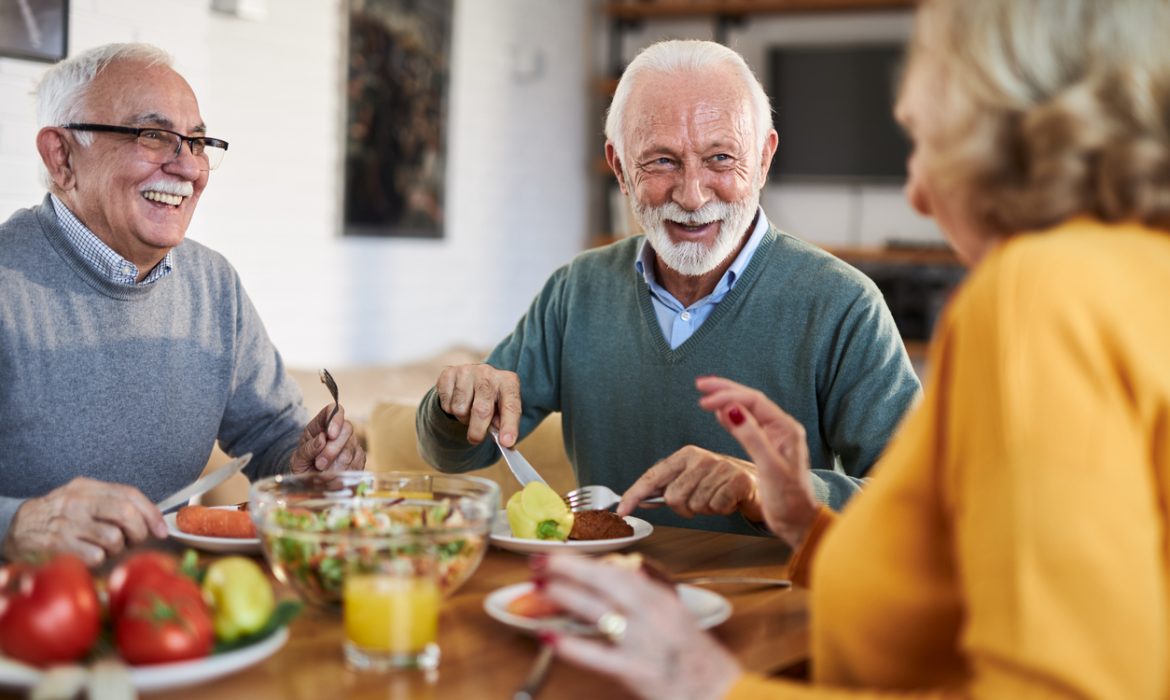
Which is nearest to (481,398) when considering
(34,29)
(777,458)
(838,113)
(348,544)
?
(777,458)

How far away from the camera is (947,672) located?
0.92 metres

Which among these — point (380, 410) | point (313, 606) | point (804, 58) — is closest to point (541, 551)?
point (313, 606)

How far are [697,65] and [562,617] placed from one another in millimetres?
1339

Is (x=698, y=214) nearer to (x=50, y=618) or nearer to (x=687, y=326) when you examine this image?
(x=687, y=326)

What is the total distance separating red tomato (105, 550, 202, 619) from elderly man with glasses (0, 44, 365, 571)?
0.85 meters

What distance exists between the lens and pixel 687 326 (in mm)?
2119

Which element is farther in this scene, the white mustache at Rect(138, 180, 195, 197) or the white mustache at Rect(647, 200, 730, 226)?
the white mustache at Rect(647, 200, 730, 226)

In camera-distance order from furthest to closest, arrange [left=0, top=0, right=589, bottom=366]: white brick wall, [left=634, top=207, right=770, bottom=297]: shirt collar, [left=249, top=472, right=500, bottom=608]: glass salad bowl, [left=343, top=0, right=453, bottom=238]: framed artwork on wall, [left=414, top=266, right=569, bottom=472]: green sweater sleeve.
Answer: [left=343, top=0, right=453, bottom=238]: framed artwork on wall, [left=0, top=0, right=589, bottom=366]: white brick wall, [left=414, top=266, right=569, bottom=472]: green sweater sleeve, [left=634, top=207, right=770, bottom=297]: shirt collar, [left=249, top=472, right=500, bottom=608]: glass salad bowl

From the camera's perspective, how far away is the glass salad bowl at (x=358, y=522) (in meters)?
1.10

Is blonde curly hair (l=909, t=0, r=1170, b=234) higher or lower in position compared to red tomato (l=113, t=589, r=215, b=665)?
higher

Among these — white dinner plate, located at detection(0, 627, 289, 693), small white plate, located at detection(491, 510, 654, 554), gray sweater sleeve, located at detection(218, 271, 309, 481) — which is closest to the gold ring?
white dinner plate, located at detection(0, 627, 289, 693)

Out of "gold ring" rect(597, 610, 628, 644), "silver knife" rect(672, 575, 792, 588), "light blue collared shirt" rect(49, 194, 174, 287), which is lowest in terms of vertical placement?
"silver knife" rect(672, 575, 792, 588)

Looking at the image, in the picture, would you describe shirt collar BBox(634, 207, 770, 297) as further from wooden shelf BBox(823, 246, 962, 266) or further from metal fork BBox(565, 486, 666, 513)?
wooden shelf BBox(823, 246, 962, 266)

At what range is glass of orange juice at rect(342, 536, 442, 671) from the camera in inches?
39.0
